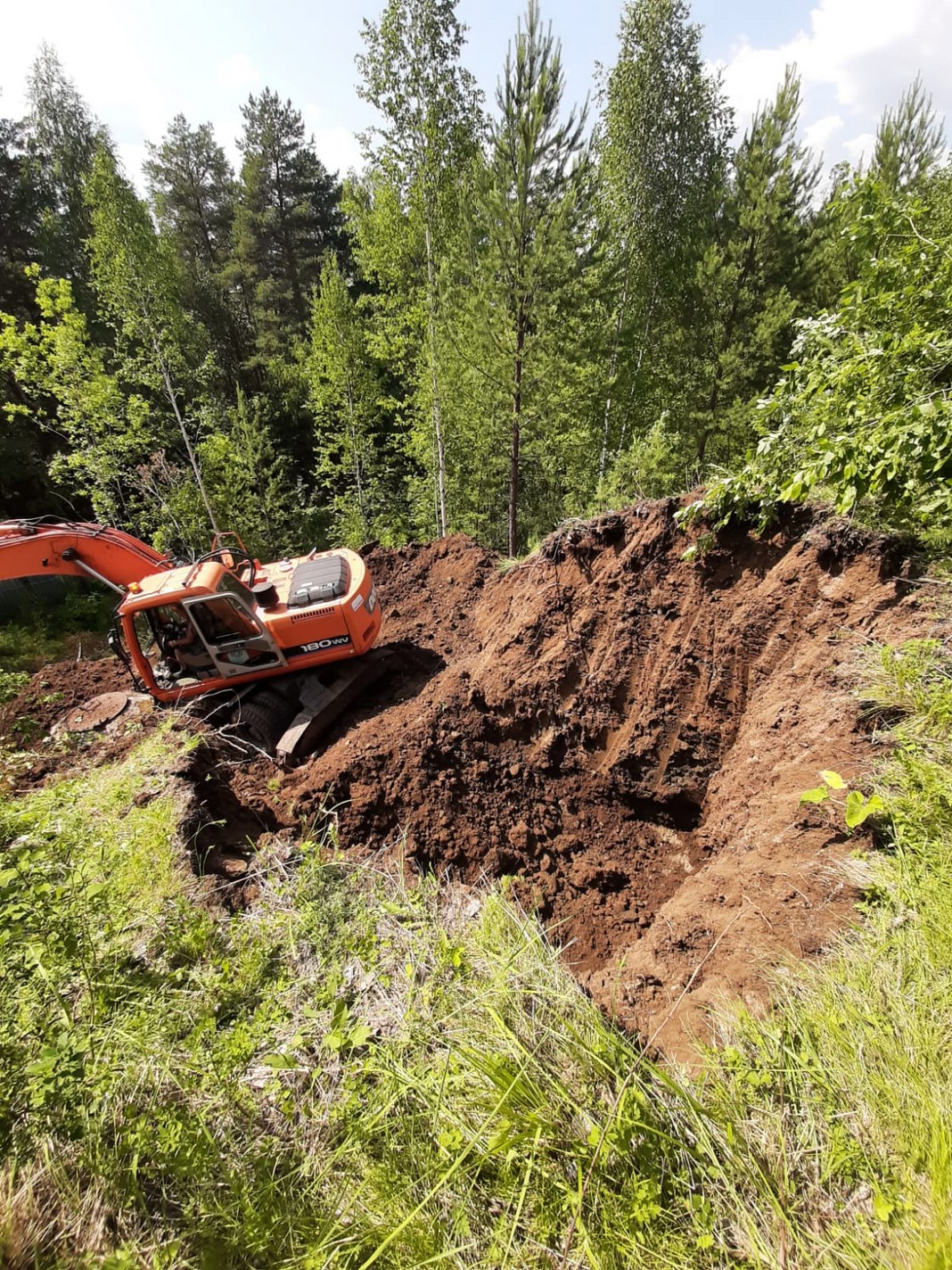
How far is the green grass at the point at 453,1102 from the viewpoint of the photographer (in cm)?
167

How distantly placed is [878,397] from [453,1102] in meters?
4.78

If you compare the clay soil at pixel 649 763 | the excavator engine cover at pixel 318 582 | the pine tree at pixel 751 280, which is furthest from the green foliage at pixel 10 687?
the pine tree at pixel 751 280

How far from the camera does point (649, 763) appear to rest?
466 cm

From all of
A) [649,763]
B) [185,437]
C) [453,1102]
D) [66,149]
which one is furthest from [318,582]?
[66,149]

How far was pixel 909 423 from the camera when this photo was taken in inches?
128

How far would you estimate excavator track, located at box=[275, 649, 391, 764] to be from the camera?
5.98m

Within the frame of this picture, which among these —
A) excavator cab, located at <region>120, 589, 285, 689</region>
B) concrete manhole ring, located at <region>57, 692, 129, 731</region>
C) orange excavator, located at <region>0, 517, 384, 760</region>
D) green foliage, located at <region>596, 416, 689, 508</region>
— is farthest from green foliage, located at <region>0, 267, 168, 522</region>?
green foliage, located at <region>596, 416, 689, 508</region>

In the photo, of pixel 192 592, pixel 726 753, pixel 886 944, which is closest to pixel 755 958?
pixel 886 944

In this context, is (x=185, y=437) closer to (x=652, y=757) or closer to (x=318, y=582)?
(x=318, y=582)

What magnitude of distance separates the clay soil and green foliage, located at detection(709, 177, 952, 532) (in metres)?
0.63

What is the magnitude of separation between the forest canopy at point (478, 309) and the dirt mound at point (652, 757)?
0.95 m

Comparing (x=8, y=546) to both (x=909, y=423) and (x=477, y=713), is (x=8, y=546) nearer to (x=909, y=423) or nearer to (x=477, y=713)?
(x=477, y=713)

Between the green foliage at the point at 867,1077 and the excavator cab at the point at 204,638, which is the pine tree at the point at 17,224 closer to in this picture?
the excavator cab at the point at 204,638

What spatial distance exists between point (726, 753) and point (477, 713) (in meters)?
2.21
